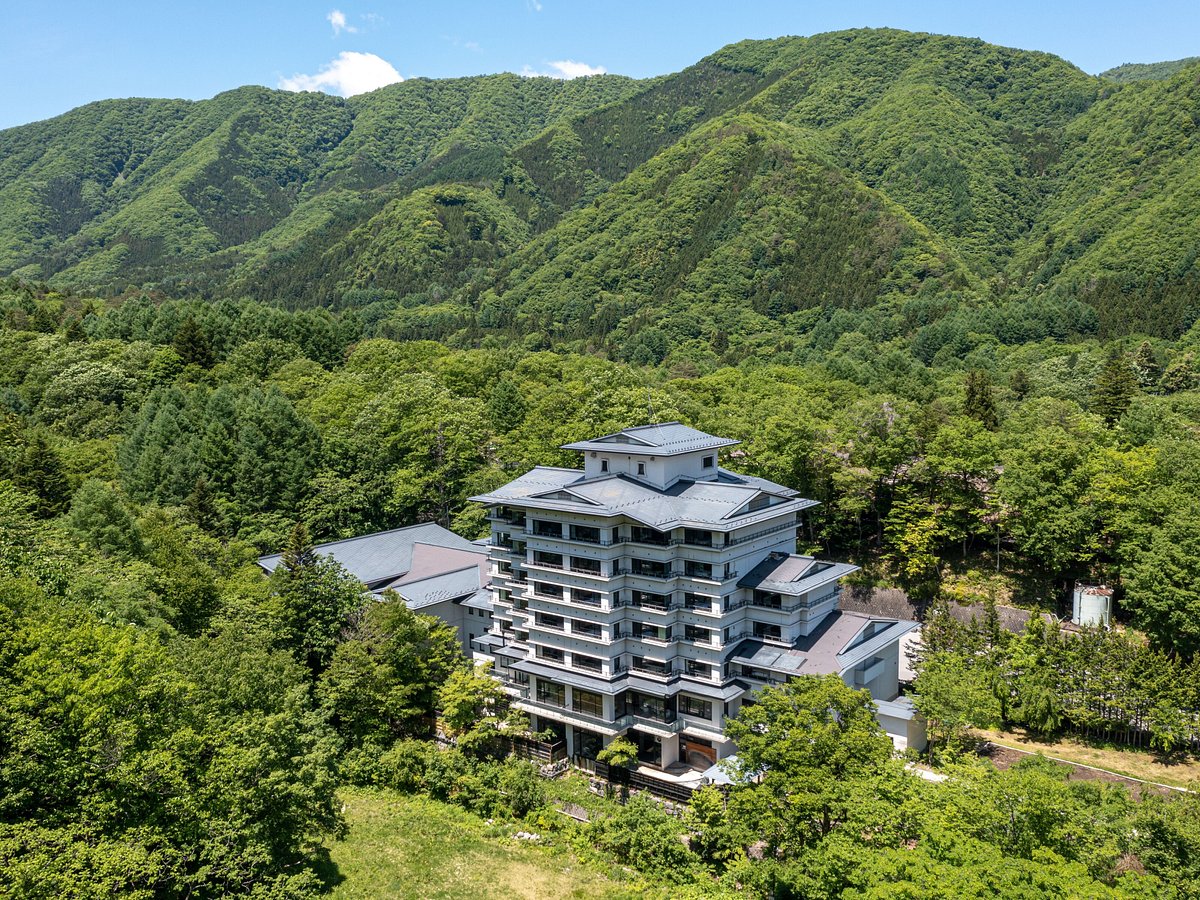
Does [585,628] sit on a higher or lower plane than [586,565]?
lower

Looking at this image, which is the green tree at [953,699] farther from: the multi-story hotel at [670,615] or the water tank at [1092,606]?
the water tank at [1092,606]

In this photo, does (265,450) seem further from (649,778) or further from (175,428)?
(649,778)

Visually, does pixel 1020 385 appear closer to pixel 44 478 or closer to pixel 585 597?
pixel 585 597

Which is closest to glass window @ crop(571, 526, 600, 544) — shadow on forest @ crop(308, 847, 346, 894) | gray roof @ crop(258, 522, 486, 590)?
gray roof @ crop(258, 522, 486, 590)

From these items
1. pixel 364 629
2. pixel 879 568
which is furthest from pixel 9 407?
pixel 879 568

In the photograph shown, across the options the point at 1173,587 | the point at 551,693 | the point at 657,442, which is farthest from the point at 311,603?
the point at 1173,587
